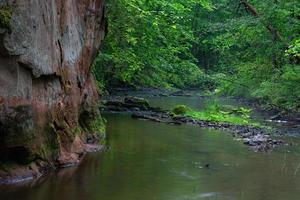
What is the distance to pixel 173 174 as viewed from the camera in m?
12.6

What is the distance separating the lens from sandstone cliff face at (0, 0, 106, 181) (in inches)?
437

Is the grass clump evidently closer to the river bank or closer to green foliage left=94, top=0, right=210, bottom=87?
the river bank

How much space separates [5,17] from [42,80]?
2381 mm

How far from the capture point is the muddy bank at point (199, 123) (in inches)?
681

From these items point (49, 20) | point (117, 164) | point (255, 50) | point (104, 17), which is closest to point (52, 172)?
point (117, 164)

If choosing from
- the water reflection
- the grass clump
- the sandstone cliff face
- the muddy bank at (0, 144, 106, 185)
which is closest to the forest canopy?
the grass clump

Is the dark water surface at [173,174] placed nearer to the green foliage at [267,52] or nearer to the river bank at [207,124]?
the river bank at [207,124]

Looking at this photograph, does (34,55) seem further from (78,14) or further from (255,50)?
(255,50)

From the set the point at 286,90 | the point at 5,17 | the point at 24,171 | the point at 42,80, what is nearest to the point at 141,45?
the point at 286,90

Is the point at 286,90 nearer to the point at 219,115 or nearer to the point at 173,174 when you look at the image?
the point at 219,115

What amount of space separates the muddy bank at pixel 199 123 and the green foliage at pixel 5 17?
882 centimetres

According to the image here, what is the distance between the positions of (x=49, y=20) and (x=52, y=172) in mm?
3796

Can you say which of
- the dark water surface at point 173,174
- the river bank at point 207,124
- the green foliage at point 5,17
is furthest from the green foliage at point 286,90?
the green foliage at point 5,17

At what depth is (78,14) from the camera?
1600cm
